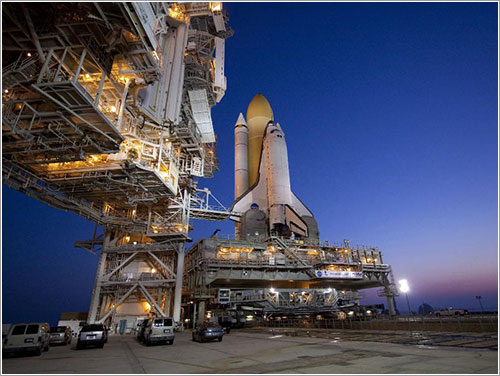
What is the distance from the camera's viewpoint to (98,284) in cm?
3631

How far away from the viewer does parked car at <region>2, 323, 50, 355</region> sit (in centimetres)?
1493

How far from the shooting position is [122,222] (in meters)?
37.1

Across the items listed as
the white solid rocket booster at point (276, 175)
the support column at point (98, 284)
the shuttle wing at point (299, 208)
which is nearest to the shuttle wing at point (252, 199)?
the white solid rocket booster at point (276, 175)

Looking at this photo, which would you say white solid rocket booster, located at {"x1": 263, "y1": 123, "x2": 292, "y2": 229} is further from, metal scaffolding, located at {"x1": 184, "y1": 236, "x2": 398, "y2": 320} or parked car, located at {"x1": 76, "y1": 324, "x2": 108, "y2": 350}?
parked car, located at {"x1": 76, "y1": 324, "x2": 108, "y2": 350}

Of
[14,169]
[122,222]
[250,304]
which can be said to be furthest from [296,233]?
[14,169]

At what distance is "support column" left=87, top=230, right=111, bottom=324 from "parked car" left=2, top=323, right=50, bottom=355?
2092 cm

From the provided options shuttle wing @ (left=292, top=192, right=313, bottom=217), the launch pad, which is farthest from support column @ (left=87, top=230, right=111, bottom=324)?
shuttle wing @ (left=292, top=192, right=313, bottom=217)

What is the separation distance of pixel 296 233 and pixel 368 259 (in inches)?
544

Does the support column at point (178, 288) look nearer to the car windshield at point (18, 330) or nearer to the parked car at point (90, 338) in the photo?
the parked car at point (90, 338)

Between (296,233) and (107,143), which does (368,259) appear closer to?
(296,233)

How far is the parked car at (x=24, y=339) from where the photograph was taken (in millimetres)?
14930

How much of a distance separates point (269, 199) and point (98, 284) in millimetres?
28635

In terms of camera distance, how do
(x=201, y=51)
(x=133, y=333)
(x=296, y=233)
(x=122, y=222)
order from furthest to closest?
(x=296, y=233) → (x=201, y=51) → (x=122, y=222) → (x=133, y=333)

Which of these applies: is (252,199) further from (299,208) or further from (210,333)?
(210,333)
